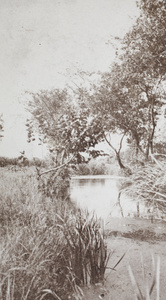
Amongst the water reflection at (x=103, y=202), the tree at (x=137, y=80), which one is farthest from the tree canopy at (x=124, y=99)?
the water reflection at (x=103, y=202)

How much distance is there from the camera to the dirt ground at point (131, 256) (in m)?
2.58

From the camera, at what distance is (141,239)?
4359mm

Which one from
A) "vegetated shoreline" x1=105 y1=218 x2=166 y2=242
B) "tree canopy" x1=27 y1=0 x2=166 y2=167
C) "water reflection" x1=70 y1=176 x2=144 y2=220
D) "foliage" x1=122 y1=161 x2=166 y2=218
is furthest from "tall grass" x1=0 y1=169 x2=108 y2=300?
"tree canopy" x1=27 y1=0 x2=166 y2=167

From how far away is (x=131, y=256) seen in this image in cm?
351

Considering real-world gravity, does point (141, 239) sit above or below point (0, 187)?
below

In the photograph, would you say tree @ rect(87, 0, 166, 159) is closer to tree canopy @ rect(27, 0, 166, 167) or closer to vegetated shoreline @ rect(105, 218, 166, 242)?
tree canopy @ rect(27, 0, 166, 167)

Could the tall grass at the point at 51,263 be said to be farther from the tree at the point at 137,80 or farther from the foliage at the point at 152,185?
the tree at the point at 137,80

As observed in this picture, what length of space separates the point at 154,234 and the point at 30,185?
3.33 m

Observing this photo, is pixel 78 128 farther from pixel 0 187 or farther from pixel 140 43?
pixel 140 43

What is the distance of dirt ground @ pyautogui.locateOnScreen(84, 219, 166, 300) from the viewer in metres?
2.58

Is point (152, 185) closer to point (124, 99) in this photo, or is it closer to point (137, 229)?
point (137, 229)

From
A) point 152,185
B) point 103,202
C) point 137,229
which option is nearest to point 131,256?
point 152,185

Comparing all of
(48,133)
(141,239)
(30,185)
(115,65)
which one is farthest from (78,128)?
(115,65)

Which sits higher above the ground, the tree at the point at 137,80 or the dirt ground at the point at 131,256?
the tree at the point at 137,80
